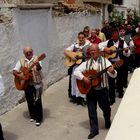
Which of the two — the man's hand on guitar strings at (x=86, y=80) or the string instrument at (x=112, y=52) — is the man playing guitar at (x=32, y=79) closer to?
the man's hand on guitar strings at (x=86, y=80)

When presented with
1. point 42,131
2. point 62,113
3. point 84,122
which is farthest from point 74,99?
point 42,131

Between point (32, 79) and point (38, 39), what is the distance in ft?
10.4

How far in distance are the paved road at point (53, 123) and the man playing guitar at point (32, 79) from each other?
0.32 m

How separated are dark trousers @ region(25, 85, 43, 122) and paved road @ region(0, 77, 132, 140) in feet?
0.60

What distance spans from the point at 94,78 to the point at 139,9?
26.6m

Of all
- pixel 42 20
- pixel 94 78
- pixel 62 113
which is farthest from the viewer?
pixel 42 20

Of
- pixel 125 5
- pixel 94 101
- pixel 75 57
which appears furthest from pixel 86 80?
pixel 125 5

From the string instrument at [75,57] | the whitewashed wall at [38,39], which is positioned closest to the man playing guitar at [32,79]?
the whitewashed wall at [38,39]

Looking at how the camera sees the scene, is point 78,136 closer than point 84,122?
Yes

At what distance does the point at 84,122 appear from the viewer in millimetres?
8586

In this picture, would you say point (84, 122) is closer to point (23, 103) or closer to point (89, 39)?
point (23, 103)

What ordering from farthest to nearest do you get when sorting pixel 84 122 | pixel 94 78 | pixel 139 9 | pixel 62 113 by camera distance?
pixel 139 9 < pixel 62 113 < pixel 84 122 < pixel 94 78

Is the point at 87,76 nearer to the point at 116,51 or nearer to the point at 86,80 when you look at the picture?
the point at 86,80

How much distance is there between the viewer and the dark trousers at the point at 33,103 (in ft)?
27.2
